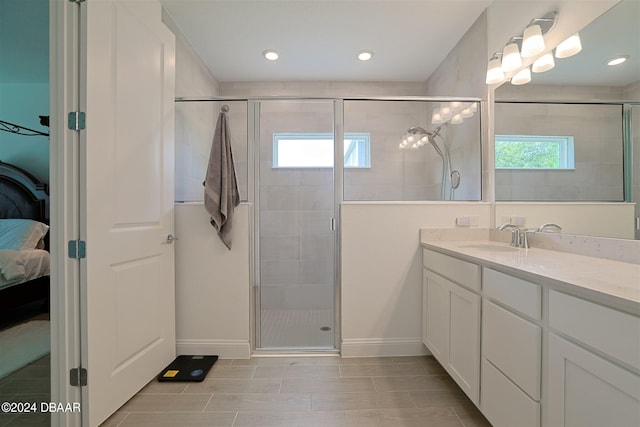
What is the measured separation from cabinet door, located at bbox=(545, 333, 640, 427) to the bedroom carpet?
304cm

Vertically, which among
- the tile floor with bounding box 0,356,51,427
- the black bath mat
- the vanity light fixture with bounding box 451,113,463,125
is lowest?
the black bath mat

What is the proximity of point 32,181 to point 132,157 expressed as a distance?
2682 millimetres

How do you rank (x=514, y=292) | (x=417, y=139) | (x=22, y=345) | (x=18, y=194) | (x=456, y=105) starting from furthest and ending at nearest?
(x=18, y=194)
(x=417, y=139)
(x=456, y=105)
(x=22, y=345)
(x=514, y=292)

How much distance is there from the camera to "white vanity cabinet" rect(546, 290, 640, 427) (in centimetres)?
69

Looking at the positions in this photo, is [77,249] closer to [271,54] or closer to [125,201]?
[125,201]

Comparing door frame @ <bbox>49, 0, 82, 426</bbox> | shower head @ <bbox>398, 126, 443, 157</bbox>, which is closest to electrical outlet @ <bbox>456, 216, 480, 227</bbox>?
shower head @ <bbox>398, 126, 443, 157</bbox>

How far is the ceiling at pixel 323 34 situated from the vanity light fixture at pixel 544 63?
77cm

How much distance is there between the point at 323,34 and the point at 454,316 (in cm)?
246

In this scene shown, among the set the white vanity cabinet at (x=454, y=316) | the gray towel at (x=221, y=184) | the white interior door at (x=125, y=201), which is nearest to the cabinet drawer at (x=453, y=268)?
the white vanity cabinet at (x=454, y=316)

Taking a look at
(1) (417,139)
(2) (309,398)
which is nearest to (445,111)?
(1) (417,139)

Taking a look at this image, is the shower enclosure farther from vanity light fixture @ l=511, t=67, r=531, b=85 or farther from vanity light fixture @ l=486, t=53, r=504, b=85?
vanity light fixture @ l=511, t=67, r=531, b=85

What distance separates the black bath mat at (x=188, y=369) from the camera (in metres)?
1.79

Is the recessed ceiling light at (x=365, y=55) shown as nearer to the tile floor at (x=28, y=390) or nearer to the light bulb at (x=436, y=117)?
the light bulb at (x=436, y=117)

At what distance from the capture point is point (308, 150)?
9.27 feet
